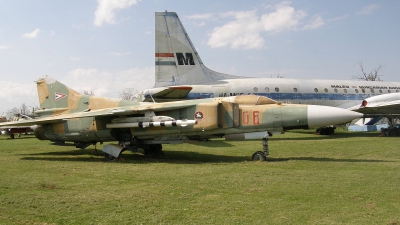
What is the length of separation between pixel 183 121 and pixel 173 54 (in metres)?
9.84

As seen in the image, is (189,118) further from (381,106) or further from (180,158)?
(381,106)

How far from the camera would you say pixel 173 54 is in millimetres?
20062

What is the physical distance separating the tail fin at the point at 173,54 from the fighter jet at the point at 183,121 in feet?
22.1

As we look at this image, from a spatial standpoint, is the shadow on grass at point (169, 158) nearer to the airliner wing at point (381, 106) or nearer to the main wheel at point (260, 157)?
the main wheel at point (260, 157)

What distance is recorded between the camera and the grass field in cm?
502

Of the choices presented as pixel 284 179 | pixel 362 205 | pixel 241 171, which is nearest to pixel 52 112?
pixel 241 171

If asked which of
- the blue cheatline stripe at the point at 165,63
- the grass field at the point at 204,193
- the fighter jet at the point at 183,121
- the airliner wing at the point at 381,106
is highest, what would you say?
the blue cheatline stripe at the point at 165,63

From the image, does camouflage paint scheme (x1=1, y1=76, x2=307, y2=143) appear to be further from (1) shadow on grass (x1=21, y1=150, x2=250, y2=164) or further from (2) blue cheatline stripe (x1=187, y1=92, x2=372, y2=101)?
(2) blue cheatline stripe (x1=187, y1=92, x2=372, y2=101)

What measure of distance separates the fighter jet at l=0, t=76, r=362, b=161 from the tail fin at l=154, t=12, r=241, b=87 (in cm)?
672

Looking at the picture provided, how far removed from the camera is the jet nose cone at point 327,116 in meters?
10.8

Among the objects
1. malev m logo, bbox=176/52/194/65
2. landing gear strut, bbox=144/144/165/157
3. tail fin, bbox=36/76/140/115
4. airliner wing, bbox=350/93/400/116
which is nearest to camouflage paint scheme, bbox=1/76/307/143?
tail fin, bbox=36/76/140/115

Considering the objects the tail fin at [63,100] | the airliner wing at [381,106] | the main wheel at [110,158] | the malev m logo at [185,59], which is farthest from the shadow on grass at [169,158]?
the airliner wing at [381,106]

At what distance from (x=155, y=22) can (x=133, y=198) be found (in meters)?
15.4

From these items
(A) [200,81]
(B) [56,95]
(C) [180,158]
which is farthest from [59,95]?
(A) [200,81]
